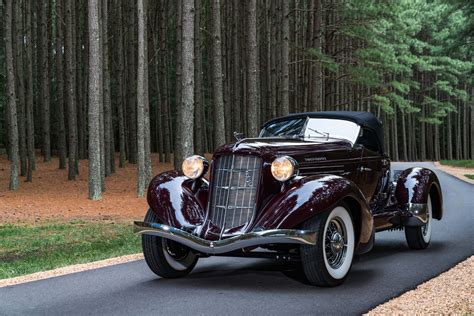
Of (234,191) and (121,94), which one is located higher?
(121,94)

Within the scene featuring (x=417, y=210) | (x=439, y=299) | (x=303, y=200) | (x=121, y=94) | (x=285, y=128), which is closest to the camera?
(x=439, y=299)

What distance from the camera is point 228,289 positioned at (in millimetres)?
6375

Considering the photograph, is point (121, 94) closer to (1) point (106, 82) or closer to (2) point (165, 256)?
A: (1) point (106, 82)

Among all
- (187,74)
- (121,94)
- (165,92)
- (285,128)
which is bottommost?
(285,128)

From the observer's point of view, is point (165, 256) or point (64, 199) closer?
point (165, 256)

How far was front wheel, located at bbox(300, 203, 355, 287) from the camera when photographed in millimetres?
6098

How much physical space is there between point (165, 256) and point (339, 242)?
6.30 feet

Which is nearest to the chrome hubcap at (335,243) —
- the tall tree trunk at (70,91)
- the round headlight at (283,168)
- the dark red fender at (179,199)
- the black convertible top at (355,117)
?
the round headlight at (283,168)

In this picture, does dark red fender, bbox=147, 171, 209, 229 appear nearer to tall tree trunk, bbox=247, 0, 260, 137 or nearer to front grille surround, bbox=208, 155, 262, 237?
front grille surround, bbox=208, 155, 262, 237

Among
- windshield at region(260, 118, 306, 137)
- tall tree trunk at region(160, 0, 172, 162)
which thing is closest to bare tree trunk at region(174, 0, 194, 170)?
windshield at region(260, 118, 306, 137)

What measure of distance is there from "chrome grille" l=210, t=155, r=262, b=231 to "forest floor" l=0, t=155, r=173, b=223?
8.97m

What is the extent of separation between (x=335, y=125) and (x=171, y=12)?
32.7m

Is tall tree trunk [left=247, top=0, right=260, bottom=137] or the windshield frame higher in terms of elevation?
tall tree trunk [left=247, top=0, right=260, bottom=137]

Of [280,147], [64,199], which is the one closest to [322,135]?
[280,147]
